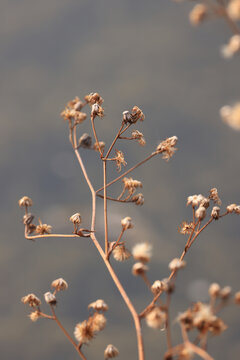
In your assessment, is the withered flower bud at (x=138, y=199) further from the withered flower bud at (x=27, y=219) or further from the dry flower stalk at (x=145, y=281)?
the withered flower bud at (x=27, y=219)

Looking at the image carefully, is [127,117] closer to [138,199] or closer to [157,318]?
[138,199]

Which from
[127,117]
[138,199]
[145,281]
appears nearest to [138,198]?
[138,199]

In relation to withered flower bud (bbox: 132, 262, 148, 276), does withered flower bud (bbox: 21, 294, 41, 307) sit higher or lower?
higher

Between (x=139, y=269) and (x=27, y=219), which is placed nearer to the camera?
(x=139, y=269)

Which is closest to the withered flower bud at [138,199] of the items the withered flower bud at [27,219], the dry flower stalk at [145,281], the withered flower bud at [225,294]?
the dry flower stalk at [145,281]

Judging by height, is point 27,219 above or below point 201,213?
above

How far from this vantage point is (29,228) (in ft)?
1.98

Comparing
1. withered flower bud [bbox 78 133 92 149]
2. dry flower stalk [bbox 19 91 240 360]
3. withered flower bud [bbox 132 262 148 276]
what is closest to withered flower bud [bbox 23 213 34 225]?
dry flower stalk [bbox 19 91 240 360]

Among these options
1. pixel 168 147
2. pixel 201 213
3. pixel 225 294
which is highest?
pixel 168 147

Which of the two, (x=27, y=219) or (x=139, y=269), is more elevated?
(x=27, y=219)

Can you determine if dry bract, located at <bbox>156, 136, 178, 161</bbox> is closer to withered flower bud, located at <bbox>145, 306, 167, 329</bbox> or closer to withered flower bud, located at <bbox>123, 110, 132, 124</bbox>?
withered flower bud, located at <bbox>123, 110, 132, 124</bbox>

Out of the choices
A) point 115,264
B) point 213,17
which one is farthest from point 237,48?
point 115,264

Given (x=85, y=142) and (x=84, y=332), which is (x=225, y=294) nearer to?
(x=84, y=332)

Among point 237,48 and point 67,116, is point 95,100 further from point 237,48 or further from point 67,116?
point 237,48
